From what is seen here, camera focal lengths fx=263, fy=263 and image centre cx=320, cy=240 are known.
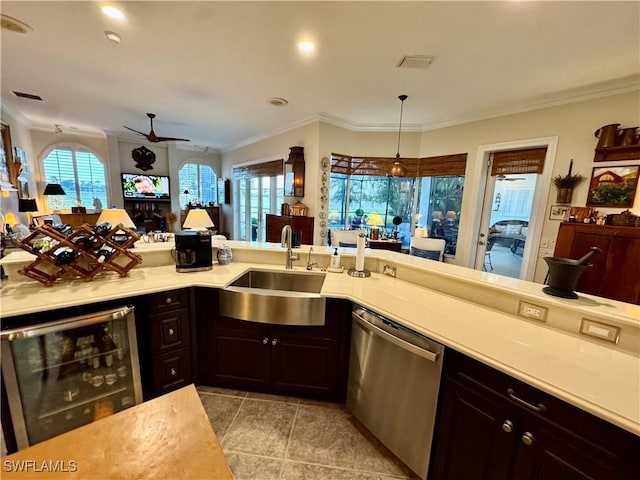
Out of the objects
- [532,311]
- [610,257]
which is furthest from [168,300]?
[610,257]

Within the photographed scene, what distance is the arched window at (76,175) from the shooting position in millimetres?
6309

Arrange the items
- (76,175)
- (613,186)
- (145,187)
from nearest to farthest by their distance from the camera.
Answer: (613,186)
(76,175)
(145,187)

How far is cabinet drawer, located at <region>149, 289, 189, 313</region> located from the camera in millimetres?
1788

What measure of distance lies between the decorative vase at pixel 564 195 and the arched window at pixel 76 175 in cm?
929

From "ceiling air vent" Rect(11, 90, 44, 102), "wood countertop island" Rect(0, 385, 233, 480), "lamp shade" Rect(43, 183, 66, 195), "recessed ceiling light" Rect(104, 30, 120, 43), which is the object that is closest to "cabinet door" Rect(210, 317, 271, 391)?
"wood countertop island" Rect(0, 385, 233, 480)

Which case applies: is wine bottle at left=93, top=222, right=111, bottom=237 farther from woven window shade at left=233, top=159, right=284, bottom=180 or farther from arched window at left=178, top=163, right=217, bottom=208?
arched window at left=178, top=163, right=217, bottom=208

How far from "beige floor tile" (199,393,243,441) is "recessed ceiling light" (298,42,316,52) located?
3.00 meters

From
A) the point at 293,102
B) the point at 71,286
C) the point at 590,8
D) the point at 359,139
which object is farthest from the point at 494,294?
the point at 359,139

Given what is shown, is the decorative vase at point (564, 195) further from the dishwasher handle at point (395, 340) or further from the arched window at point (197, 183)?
the arched window at point (197, 183)

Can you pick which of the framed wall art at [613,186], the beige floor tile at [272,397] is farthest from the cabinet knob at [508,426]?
the framed wall art at [613,186]

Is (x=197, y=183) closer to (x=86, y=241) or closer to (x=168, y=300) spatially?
(x=86, y=241)

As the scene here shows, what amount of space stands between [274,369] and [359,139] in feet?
13.9

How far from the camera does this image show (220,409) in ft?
6.40

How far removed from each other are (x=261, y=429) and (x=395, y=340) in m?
1.15
